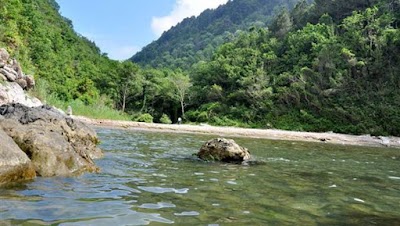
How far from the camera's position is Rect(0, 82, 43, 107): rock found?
900 inches

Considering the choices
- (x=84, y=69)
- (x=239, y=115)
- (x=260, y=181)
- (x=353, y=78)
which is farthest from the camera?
(x=84, y=69)

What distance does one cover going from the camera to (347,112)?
41.0 meters

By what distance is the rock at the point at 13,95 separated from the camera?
22.9 metres

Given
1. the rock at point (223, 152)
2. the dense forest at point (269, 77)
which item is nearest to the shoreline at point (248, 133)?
the dense forest at point (269, 77)

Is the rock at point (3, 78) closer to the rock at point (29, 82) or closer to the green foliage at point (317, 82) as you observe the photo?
the rock at point (29, 82)

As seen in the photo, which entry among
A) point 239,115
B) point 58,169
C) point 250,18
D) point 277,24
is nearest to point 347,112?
point 239,115

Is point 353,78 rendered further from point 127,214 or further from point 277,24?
point 127,214

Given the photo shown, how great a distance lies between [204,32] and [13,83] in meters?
119

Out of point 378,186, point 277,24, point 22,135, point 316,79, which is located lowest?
point 378,186

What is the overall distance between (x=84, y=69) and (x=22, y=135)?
54431 mm

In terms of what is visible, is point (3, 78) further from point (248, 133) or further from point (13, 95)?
point (248, 133)

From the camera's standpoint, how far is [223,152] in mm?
11242

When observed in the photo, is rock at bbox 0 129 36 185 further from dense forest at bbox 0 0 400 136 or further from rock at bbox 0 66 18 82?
dense forest at bbox 0 0 400 136

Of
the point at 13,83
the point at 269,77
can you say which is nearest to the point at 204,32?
the point at 269,77
